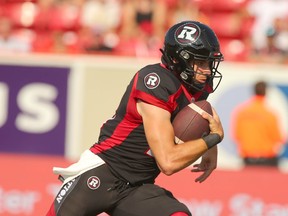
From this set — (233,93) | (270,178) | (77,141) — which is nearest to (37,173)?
(270,178)

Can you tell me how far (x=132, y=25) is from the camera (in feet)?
40.7

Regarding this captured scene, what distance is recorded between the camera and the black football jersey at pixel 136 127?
480 centimetres

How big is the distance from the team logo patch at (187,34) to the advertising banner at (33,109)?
241 inches

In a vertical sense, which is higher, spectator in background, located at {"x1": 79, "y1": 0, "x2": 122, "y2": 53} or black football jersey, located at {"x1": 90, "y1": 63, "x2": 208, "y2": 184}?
black football jersey, located at {"x1": 90, "y1": 63, "x2": 208, "y2": 184}

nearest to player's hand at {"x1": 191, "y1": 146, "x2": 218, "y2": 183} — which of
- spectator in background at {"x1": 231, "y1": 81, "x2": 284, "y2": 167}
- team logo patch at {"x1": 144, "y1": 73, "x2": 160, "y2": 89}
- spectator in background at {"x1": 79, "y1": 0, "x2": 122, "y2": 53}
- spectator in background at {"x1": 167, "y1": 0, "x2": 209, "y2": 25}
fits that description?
team logo patch at {"x1": 144, "y1": 73, "x2": 160, "y2": 89}

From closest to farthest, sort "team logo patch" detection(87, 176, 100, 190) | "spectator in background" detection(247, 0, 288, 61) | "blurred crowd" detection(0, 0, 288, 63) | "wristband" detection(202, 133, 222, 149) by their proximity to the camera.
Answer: "wristband" detection(202, 133, 222, 149) < "team logo patch" detection(87, 176, 100, 190) < "blurred crowd" detection(0, 0, 288, 63) < "spectator in background" detection(247, 0, 288, 61)

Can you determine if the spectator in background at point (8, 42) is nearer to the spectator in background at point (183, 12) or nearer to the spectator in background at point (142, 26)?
the spectator in background at point (142, 26)

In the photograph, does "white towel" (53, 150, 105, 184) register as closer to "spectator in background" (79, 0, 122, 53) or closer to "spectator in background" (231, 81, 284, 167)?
"spectator in background" (231, 81, 284, 167)

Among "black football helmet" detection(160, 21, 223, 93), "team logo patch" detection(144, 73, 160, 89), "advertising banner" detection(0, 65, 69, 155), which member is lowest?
"advertising banner" detection(0, 65, 69, 155)

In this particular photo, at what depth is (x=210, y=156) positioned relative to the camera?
17.3ft

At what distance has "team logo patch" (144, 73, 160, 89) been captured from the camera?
15.7ft

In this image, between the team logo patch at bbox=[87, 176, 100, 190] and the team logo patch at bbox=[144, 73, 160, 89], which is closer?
the team logo patch at bbox=[144, 73, 160, 89]

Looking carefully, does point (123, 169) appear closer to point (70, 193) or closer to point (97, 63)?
point (70, 193)

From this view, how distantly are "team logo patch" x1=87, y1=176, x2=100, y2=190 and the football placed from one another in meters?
0.56
